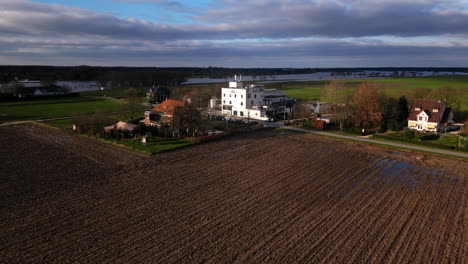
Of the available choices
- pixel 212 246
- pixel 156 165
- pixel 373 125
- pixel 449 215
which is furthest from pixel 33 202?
pixel 373 125

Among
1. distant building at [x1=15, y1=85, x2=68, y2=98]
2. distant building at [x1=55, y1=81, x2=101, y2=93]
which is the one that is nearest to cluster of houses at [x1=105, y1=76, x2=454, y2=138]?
distant building at [x1=15, y1=85, x2=68, y2=98]

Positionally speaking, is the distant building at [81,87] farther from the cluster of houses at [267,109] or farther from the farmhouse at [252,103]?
the farmhouse at [252,103]

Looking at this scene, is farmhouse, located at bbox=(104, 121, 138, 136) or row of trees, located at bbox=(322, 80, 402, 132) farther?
row of trees, located at bbox=(322, 80, 402, 132)

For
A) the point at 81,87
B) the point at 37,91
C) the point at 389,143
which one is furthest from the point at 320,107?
the point at 81,87

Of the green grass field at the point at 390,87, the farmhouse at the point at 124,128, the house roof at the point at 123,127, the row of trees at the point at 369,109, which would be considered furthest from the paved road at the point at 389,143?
the green grass field at the point at 390,87

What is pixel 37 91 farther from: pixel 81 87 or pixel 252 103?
pixel 252 103

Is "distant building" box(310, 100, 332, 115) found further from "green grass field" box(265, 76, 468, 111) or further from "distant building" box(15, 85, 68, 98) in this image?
"distant building" box(15, 85, 68, 98)
